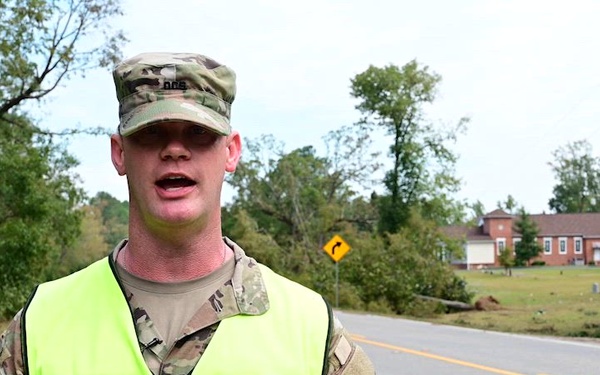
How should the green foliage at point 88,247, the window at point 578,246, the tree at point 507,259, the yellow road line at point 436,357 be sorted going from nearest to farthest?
the yellow road line at point 436,357 < the green foliage at point 88,247 < the tree at point 507,259 < the window at point 578,246

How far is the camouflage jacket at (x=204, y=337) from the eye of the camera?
Result: 2168 mm

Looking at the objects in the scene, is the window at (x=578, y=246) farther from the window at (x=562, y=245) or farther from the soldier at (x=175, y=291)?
the soldier at (x=175, y=291)

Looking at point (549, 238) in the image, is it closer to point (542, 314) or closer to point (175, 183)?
point (542, 314)

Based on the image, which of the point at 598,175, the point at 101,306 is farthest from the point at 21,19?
the point at 598,175

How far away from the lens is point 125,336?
219cm

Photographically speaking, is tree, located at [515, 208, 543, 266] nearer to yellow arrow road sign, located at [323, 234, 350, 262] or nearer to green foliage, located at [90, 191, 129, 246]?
green foliage, located at [90, 191, 129, 246]

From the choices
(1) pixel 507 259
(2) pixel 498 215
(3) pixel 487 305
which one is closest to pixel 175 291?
(3) pixel 487 305

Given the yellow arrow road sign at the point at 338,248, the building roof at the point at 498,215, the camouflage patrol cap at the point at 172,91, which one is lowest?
the camouflage patrol cap at the point at 172,91

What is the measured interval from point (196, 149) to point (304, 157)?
48937mm

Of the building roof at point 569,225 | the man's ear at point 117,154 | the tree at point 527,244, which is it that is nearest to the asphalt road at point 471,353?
the man's ear at point 117,154

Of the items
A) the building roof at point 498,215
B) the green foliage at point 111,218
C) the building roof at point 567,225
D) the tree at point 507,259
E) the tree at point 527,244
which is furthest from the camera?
the building roof at point 498,215

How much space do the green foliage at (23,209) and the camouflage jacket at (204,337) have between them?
23.7 m

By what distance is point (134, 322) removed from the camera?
2.21m

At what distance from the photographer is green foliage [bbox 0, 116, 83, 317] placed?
82.8 ft
